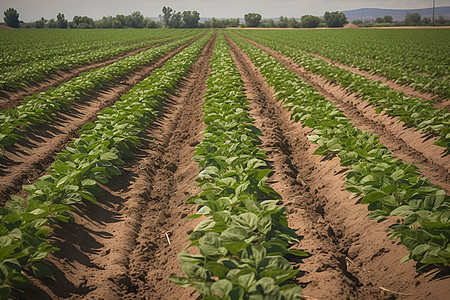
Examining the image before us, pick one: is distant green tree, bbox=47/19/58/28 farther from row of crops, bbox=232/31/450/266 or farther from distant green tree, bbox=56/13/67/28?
row of crops, bbox=232/31/450/266

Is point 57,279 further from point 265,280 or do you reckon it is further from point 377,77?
point 377,77

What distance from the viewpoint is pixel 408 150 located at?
6.47 m

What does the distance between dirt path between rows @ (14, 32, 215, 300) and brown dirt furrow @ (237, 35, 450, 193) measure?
3.72 metres

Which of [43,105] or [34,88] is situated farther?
[34,88]

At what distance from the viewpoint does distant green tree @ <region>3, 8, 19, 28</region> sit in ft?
340

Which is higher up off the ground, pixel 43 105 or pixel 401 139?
pixel 43 105

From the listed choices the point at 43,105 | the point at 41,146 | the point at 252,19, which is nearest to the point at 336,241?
the point at 41,146

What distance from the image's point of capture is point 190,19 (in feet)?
425

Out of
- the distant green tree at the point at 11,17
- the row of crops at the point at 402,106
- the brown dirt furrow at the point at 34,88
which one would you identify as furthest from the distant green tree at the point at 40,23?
the row of crops at the point at 402,106

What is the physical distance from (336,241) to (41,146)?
662cm

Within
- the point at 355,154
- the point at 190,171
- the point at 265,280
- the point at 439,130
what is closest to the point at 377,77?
the point at 439,130

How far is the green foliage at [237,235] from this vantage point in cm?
240

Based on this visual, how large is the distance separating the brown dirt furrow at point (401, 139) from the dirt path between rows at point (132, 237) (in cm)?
372

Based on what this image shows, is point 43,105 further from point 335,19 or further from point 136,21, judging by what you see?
point 136,21
